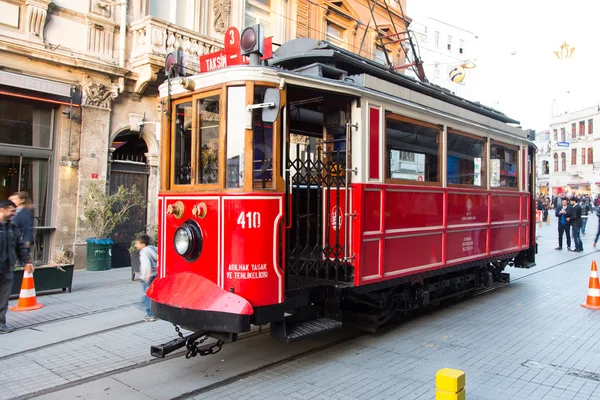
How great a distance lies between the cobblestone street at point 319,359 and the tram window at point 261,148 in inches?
79.3

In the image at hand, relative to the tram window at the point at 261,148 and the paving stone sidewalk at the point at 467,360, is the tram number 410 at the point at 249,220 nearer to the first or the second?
the tram window at the point at 261,148

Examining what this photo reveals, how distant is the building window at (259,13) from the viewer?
16500mm

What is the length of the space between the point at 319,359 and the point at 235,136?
2675 mm

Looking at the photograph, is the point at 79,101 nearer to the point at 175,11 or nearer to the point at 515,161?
the point at 175,11

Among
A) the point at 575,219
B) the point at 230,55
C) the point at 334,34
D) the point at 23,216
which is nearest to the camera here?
the point at 230,55

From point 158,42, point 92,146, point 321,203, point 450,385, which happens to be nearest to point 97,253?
point 92,146

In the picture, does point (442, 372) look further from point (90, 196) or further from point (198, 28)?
point (198, 28)

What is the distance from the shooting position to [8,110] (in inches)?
434

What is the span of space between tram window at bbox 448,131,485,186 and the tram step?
10.4 ft

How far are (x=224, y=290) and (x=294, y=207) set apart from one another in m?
1.94

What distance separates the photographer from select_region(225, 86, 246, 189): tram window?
16.0 ft

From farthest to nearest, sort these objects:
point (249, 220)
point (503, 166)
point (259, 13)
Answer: point (259, 13)
point (503, 166)
point (249, 220)

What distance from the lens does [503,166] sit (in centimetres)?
920

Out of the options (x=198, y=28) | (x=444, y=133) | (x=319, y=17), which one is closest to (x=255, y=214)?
(x=444, y=133)
